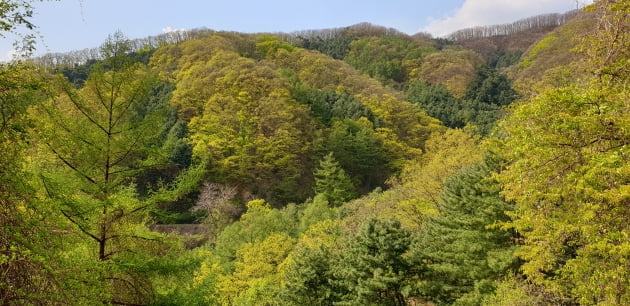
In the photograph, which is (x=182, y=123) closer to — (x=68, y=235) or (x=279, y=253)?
(x=279, y=253)

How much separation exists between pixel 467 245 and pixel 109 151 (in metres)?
10.2

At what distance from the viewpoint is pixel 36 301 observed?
4.08m

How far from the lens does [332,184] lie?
32812 mm

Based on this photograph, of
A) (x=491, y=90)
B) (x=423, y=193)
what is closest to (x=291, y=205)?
(x=423, y=193)

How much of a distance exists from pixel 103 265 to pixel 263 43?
208 ft

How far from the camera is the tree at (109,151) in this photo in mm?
7473

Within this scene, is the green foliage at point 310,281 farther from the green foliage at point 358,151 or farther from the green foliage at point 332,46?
the green foliage at point 332,46

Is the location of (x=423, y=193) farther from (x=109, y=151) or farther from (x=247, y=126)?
(x=247, y=126)

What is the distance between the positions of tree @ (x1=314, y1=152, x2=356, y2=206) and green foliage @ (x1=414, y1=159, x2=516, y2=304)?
58.5 ft

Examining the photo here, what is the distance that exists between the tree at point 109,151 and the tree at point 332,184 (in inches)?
949

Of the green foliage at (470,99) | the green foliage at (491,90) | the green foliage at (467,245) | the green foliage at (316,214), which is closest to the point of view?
the green foliage at (467,245)

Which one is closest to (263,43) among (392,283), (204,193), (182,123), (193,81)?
(193,81)

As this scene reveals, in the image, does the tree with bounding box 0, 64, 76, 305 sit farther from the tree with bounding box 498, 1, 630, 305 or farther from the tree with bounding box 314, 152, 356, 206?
the tree with bounding box 314, 152, 356, 206

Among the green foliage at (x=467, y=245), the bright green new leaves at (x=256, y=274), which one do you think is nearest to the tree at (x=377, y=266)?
the green foliage at (x=467, y=245)
